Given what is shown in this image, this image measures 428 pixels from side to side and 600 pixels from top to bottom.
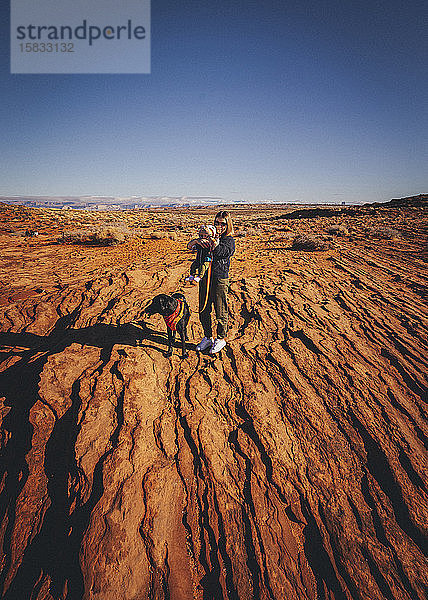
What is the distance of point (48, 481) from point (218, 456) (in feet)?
5.47

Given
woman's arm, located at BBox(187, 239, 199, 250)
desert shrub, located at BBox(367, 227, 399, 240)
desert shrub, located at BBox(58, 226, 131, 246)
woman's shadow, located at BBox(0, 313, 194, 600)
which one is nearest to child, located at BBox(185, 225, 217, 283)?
woman's arm, located at BBox(187, 239, 199, 250)

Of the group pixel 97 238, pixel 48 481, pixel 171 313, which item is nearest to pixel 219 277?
pixel 171 313

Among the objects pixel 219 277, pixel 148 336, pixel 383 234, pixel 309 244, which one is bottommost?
pixel 148 336

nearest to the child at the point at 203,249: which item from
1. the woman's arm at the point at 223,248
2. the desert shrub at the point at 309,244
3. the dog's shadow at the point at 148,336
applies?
the woman's arm at the point at 223,248

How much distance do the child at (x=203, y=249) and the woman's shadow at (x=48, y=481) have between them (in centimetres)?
155

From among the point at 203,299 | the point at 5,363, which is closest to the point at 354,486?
the point at 203,299

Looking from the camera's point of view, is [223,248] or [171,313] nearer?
[223,248]

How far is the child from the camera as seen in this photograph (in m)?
3.63

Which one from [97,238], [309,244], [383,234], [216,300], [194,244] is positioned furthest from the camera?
[97,238]

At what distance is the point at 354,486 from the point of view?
2.51m

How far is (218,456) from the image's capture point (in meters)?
2.73

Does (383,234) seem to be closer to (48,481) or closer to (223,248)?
(223,248)

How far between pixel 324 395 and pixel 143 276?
5.45m

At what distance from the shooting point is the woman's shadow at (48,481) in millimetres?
1921
